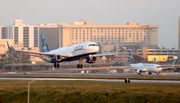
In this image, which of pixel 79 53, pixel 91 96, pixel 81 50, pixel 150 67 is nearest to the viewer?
pixel 91 96

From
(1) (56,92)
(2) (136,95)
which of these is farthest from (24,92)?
(2) (136,95)

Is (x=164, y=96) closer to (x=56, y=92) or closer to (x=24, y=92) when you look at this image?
(x=56, y=92)

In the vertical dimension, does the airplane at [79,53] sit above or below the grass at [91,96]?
above

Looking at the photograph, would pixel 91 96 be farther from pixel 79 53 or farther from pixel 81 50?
pixel 79 53

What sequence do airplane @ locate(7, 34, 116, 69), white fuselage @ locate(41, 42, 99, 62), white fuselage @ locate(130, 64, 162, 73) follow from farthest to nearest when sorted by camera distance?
white fuselage @ locate(130, 64, 162, 73), airplane @ locate(7, 34, 116, 69), white fuselage @ locate(41, 42, 99, 62)

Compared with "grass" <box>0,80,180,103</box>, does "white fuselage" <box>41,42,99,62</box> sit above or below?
above

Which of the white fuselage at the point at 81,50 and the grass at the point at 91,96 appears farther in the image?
the white fuselage at the point at 81,50

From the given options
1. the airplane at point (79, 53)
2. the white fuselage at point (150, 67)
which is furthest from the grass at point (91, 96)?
the white fuselage at point (150, 67)

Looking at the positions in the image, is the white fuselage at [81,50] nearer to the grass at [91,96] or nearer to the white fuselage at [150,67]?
the grass at [91,96]

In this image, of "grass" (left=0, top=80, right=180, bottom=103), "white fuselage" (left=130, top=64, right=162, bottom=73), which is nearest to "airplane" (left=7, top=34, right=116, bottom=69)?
"grass" (left=0, top=80, right=180, bottom=103)

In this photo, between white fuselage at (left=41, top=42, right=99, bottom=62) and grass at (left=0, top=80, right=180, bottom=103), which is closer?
grass at (left=0, top=80, right=180, bottom=103)

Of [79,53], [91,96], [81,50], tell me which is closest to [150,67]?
[79,53]

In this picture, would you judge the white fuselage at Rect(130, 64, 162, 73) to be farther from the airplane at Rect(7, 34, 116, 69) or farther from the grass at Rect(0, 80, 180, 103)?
the grass at Rect(0, 80, 180, 103)

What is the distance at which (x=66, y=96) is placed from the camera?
49594mm
